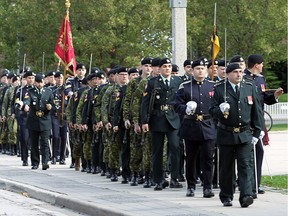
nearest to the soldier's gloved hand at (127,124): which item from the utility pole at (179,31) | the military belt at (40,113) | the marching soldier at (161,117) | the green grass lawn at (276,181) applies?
the marching soldier at (161,117)

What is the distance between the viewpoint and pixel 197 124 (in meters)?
15.5

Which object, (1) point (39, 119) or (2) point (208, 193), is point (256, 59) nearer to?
(2) point (208, 193)

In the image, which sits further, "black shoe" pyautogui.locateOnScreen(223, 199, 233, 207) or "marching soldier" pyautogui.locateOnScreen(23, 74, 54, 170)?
"marching soldier" pyautogui.locateOnScreen(23, 74, 54, 170)

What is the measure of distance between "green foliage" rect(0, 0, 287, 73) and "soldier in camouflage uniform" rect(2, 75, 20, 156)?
10.2 meters

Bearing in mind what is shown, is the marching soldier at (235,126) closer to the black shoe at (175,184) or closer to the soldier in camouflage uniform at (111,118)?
the black shoe at (175,184)

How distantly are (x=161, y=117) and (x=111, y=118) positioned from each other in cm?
274

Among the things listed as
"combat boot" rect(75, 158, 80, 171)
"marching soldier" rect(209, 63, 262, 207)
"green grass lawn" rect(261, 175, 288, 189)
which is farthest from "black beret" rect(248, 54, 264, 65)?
"combat boot" rect(75, 158, 80, 171)

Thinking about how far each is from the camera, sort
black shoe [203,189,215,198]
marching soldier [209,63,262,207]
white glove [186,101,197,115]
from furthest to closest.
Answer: black shoe [203,189,215,198] → white glove [186,101,197,115] → marching soldier [209,63,262,207]

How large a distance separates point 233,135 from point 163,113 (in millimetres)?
2887

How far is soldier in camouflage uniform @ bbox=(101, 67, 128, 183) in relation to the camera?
1878 cm

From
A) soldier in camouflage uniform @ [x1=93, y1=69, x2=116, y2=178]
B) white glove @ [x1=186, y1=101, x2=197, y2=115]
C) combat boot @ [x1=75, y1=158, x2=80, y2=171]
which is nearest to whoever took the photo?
white glove @ [x1=186, y1=101, x2=197, y2=115]

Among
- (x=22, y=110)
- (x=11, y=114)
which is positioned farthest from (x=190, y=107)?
(x=11, y=114)

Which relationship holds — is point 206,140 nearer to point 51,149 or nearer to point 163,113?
point 163,113

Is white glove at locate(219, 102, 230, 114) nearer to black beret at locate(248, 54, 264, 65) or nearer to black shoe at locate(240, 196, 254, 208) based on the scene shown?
black shoe at locate(240, 196, 254, 208)
